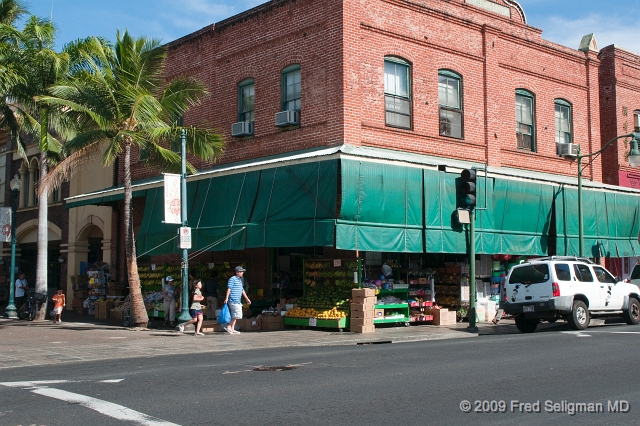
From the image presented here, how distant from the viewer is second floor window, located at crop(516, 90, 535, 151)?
2495 cm

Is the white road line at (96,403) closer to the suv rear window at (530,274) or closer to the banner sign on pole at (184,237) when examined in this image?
the banner sign on pole at (184,237)

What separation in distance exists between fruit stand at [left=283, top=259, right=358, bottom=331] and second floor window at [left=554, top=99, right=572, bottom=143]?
36.3 feet

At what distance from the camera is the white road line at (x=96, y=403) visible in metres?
7.42

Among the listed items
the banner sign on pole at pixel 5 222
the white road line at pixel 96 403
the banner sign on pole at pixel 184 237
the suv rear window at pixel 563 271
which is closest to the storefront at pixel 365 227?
the banner sign on pole at pixel 184 237

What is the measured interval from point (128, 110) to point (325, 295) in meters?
7.31

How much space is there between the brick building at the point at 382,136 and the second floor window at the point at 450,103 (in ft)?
0.18

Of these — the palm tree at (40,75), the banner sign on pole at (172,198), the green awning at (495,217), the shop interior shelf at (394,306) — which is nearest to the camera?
the banner sign on pole at (172,198)

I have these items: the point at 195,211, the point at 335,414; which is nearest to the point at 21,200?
the point at 195,211

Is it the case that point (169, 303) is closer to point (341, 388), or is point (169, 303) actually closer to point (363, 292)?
A: point (363, 292)

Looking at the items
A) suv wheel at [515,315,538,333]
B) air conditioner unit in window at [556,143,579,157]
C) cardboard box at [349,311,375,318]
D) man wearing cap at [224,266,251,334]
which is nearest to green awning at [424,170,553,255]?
cardboard box at [349,311,375,318]

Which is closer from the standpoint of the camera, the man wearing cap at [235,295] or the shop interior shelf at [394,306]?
the man wearing cap at [235,295]

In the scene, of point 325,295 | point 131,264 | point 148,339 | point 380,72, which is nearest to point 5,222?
point 131,264

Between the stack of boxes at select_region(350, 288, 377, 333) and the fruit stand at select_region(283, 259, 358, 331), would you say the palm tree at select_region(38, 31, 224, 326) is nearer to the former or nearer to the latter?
the fruit stand at select_region(283, 259, 358, 331)

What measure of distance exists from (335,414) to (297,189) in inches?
461
